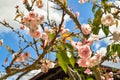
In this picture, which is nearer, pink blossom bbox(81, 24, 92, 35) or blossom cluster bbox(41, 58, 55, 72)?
blossom cluster bbox(41, 58, 55, 72)

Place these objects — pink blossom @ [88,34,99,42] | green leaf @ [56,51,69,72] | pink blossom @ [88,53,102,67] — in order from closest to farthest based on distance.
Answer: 1. green leaf @ [56,51,69,72]
2. pink blossom @ [88,53,102,67]
3. pink blossom @ [88,34,99,42]

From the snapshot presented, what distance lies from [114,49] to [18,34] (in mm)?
1992

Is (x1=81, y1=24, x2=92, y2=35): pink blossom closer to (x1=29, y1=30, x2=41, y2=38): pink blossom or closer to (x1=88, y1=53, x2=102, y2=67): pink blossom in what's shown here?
(x1=88, y1=53, x2=102, y2=67): pink blossom

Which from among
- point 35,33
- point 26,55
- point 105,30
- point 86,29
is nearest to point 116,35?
point 105,30

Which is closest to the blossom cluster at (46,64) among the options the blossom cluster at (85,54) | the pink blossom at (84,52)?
the blossom cluster at (85,54)

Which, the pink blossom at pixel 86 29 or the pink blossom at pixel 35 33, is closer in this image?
the pink blossom at pixel 35 33

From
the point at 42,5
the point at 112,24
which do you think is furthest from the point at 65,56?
the point at 42,5

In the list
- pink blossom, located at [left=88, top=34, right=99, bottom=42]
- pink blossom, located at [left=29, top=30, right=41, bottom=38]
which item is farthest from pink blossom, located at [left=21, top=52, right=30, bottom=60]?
pink blossom, located at [left=88, top=34, right=99, bottom=42]

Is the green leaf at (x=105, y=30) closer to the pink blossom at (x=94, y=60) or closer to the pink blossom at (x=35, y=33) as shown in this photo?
the pink blossom at (x=94, y=60)

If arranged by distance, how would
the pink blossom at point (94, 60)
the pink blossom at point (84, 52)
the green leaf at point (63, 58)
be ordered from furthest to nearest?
the pink blossom at point (94, 60) < the pink blossom at point (84, 52) < the green leaf at point (63, 58)

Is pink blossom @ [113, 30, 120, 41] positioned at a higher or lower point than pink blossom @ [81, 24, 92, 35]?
lower

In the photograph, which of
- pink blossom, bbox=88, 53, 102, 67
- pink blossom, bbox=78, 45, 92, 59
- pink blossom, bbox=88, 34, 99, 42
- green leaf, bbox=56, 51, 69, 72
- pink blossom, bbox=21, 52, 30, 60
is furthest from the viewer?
pink blossom, bbox=21, 52, 30, 60

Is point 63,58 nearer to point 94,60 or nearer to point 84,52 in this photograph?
point 84,52

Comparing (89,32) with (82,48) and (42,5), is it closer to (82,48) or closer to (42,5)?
(82,48)
